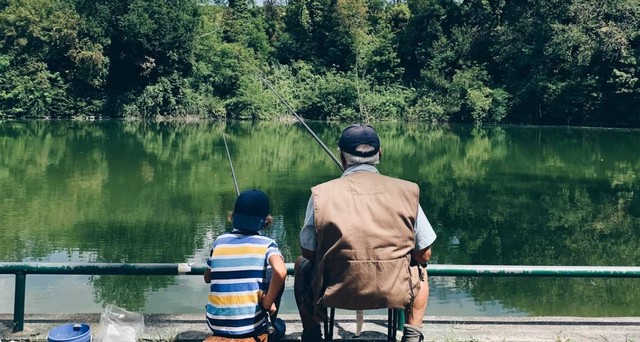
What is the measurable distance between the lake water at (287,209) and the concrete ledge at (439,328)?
226 centimetres

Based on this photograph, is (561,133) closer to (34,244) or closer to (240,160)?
(240,160)

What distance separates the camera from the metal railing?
123 inches

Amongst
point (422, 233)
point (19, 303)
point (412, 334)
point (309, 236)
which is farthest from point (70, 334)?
point (422, 233)

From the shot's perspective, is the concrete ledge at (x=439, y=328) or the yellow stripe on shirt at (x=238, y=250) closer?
the yellow stripe on shirt at (x=238, y=250)

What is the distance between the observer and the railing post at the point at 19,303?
10.2 ft

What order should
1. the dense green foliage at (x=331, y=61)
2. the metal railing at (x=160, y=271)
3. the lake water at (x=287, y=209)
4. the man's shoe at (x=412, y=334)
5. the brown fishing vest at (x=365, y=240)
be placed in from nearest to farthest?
the brown fishing vest at (x=365, y=240) < the man's shoe at (x=412, y=334) < the metal railing at (x=160, y=271) < the lake water at (x=287, y=209) < the dense green foliage at (x=331, y=61)

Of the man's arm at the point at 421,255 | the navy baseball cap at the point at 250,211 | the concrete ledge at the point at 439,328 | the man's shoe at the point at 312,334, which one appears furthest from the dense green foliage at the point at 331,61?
the navy baseball cap at the point at 250,211

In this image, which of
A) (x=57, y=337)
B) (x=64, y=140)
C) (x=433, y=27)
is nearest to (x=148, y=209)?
(x=57, y=337)

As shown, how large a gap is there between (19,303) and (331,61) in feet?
120

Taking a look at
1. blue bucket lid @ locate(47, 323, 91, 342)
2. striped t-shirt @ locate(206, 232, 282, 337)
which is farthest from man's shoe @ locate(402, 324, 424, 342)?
blue bucket lid @ locate(47, 323, 91, 342)

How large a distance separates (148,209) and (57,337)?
7.97 meters

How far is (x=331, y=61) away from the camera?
1534 inches

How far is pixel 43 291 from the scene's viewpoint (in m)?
6.02

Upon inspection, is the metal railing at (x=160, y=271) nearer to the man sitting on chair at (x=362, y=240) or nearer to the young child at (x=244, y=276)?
the young child at (x=244, y=276)
